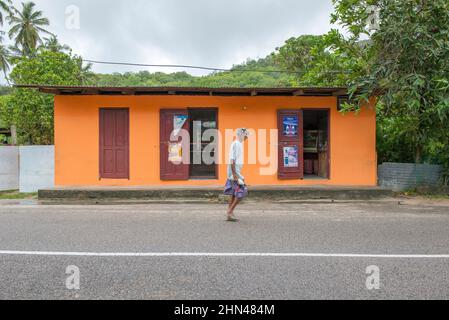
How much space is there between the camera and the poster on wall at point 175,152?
38.0 feet

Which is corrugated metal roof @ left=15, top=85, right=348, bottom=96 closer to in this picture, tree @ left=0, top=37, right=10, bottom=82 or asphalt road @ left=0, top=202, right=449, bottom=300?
asphalt road @ left=0, top=202, right=449, bottom=300

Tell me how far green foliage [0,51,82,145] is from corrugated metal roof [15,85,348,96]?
5.52 metres

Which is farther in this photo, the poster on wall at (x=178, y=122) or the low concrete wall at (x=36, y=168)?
the low concrete wall at (x=36, y=168)

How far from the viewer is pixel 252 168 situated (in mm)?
11703

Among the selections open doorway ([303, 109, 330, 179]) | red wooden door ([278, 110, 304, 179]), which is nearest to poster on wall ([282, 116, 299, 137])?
red wooden door ([278, 110, 304, 179])

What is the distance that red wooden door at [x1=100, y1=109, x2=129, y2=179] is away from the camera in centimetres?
1156

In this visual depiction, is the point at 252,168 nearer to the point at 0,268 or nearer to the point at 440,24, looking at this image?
the point at 440,24

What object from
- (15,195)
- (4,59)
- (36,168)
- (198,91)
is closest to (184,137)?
(198,91)

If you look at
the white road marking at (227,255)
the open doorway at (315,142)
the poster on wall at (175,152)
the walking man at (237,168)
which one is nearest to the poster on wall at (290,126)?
the open doorway at (315,142)

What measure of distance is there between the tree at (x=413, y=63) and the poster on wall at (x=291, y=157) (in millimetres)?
2239

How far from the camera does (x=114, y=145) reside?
11570 mm

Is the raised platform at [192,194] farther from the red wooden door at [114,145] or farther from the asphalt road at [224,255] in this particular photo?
the asphalt road at [224,255]

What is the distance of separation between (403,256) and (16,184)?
38.6ft
